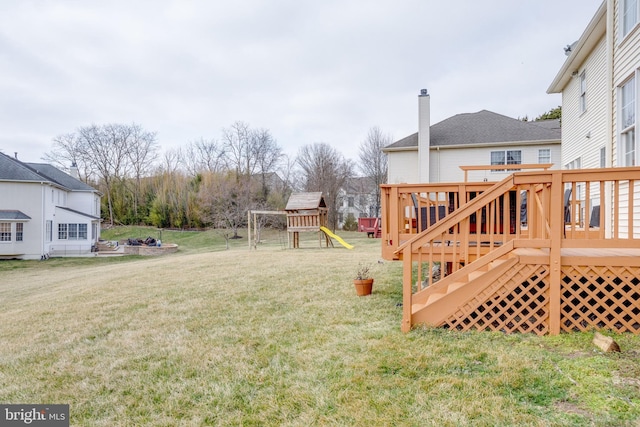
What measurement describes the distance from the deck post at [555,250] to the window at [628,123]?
3654 mm

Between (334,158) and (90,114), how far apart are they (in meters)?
25.2

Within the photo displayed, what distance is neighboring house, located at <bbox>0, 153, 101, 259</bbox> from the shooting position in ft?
66.7

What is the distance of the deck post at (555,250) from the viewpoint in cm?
343

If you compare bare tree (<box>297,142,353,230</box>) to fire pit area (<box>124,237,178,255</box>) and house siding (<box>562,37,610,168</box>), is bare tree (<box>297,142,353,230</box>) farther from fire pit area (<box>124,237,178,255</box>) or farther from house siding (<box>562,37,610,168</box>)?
house siding (<box>562,37,610,168</box>)

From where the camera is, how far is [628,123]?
598cm

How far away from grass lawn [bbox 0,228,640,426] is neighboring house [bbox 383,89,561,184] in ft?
41.4

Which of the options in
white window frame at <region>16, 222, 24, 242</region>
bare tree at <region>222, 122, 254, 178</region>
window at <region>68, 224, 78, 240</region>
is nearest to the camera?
white window frame at <region>16, 222, 24, 242</region>

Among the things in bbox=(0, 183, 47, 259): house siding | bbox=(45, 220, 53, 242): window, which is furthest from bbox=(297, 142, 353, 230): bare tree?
bbox=(0, 183, 47, 259): house siding

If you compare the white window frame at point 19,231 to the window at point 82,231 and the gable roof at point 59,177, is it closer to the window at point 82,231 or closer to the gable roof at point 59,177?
the window at point 82,231

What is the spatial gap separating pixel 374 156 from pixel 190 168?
61.1ft

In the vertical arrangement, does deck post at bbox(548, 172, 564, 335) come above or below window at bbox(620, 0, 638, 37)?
below

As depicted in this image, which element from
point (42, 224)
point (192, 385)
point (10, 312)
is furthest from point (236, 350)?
point (42, 224)

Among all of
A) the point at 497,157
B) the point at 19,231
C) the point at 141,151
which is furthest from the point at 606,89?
the point at 141,151

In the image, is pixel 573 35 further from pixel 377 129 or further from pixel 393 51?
pixel 377 129
